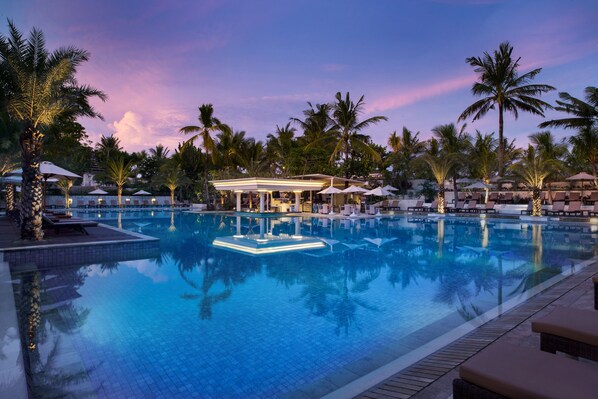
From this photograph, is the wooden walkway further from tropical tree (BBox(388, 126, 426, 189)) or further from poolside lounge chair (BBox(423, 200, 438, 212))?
tropical tree (BBox(388, 126, 426, 189))

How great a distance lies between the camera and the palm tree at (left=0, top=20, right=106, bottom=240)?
9.45 m

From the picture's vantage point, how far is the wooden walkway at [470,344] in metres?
2.61

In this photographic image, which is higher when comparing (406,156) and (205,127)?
Answer: (205,127)

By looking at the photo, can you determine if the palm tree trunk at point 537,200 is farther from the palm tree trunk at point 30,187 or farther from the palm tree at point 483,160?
the palm tree trunk at point 30,187

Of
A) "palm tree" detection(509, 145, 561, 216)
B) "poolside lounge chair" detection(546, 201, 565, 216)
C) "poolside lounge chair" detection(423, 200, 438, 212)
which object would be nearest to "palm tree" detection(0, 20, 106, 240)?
"palm tree" detection(509, 145, 561, 216)

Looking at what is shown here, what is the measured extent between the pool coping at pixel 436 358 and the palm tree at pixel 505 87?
81.5 feet

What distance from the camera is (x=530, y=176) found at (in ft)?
65.6

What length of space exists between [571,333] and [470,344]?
3.80 feet

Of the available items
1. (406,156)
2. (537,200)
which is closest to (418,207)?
(406,156)

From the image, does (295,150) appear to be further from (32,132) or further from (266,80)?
(32,132)

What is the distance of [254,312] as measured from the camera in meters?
5.32

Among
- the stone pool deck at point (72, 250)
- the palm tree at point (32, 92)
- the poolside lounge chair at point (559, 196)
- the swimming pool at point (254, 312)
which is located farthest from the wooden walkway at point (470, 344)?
the poolside lounge chair at point (559, 196)

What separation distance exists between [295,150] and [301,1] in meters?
11.0

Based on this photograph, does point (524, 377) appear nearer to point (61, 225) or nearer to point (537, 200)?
point (61, 225)
